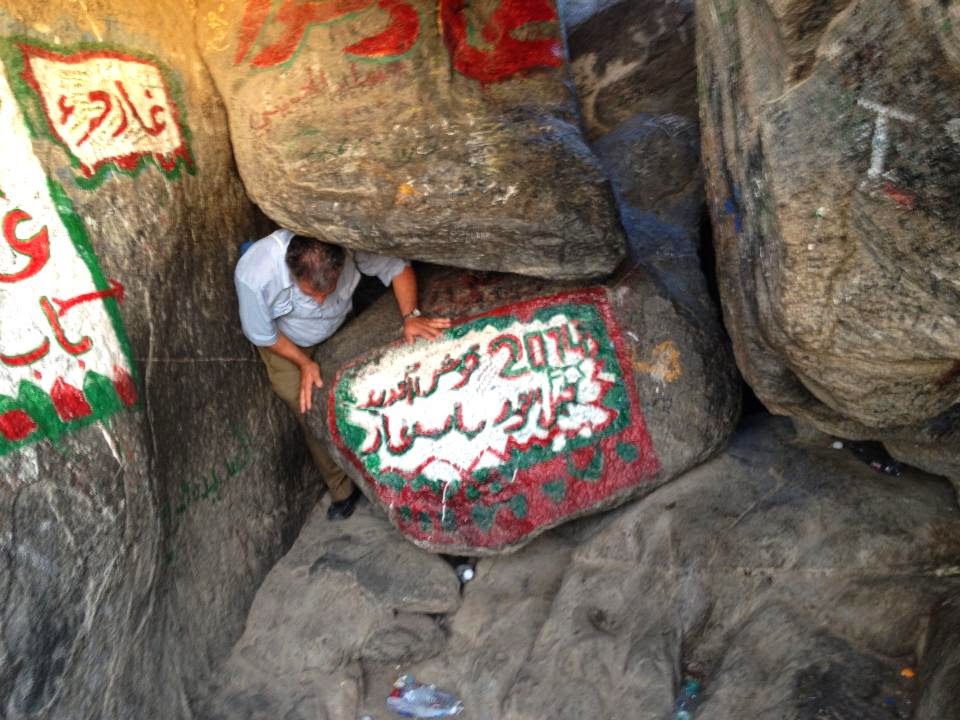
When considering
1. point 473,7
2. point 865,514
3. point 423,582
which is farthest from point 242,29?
point 865,514

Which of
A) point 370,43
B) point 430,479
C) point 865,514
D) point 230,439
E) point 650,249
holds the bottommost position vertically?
point 865,514

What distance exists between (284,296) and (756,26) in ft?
5.64

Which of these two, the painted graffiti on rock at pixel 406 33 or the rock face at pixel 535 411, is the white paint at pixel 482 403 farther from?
the painted graffiti on rock at pixel 406 33

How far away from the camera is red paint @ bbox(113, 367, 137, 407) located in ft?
7.29

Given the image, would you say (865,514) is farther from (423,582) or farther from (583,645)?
(423,582)

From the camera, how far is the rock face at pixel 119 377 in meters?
1.97

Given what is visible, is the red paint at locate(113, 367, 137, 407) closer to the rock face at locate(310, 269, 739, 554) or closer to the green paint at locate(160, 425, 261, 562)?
the green paint at locate(160, 425, 261, 562)

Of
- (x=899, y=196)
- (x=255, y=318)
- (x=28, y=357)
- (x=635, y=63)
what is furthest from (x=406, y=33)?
(x=899, y=196)

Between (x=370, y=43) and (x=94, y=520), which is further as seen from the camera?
(x=370, y=43)

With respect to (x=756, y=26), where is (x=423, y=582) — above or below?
below

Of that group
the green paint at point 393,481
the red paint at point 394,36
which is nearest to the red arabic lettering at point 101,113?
the red paint at point 394,36

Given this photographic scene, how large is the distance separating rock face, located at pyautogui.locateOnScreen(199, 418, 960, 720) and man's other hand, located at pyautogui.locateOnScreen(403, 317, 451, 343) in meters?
0.82

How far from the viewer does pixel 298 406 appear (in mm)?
3064

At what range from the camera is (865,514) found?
7.75ft
